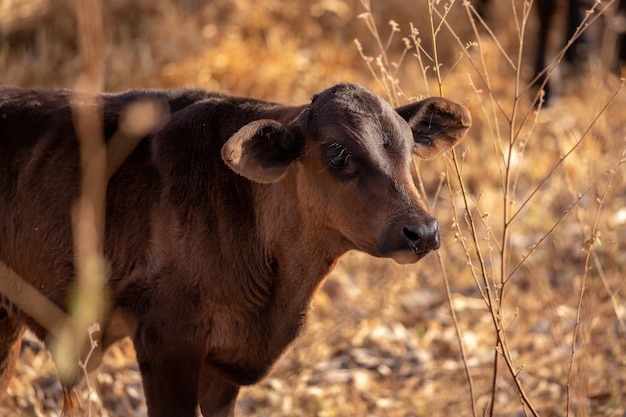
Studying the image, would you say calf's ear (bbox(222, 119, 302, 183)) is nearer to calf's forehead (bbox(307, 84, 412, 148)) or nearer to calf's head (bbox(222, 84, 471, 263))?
calf's head (bbox(222, 84, 471, 263))

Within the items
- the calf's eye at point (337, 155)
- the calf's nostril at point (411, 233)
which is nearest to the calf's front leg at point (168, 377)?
the calf's eye at point (337, 155)

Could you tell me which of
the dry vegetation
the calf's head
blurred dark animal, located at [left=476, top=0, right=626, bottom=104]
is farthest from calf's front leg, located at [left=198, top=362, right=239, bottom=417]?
blurred dark animal, located at [left=476, top=0, right=626, bottom=104]

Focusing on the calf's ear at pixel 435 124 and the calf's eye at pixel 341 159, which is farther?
the calf's ear at pixel 435 124

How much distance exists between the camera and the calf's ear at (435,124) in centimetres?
469

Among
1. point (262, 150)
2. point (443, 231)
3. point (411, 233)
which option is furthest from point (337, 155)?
point (443, 231)

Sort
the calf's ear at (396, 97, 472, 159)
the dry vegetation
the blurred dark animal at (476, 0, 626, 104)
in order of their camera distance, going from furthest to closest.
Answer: the blurred dark animal at (476, 0, 626, 104), the dry vegetation, the calf's ear at (396, 97, 472, 159)

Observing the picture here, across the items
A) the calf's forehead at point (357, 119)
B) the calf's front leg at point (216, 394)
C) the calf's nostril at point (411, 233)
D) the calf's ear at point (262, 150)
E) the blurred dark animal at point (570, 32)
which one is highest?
the calf's forehead at point (357, 119)

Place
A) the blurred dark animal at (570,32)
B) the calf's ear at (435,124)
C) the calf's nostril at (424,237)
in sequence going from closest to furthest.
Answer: the calf's nostril at (424,237), the calf's ear at (435,124), the blurred dark animal at (570,32)

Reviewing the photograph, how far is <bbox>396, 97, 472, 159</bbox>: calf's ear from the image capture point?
4.69 meters

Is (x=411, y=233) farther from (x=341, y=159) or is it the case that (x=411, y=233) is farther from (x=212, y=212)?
(x=212, y=212)

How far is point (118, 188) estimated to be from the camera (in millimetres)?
4766

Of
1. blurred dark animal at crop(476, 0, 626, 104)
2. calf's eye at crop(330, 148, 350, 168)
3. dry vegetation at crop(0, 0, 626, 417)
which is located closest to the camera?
calf's eye at crop(330, 148, 350, 168)

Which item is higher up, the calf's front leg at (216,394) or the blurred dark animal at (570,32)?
the calf's front leg at (216,394)

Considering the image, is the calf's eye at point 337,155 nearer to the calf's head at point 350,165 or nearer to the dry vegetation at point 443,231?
the calf's head at point 350,165
